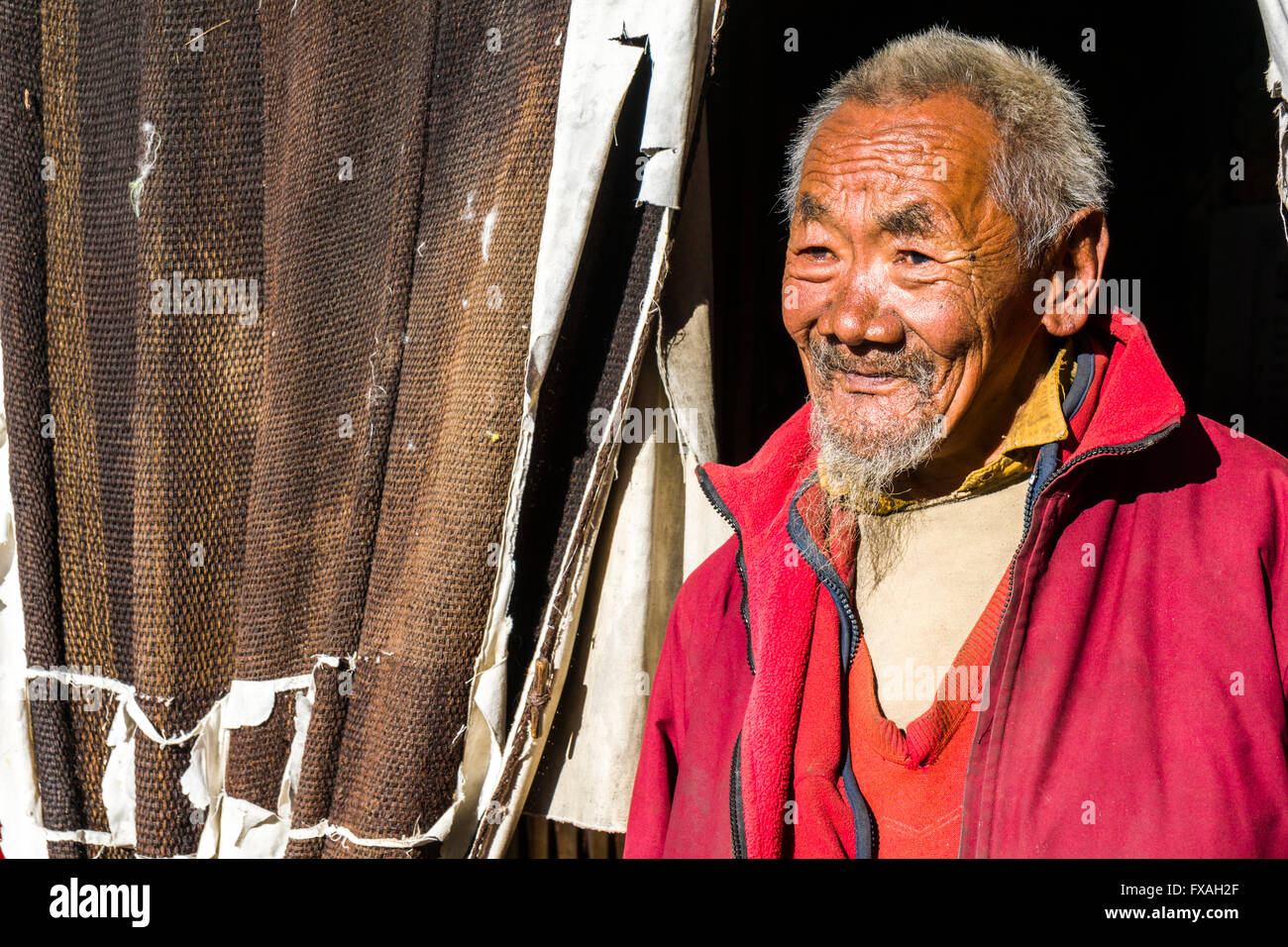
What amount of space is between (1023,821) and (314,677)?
99cm

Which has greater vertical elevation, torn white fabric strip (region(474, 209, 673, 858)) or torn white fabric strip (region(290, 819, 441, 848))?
torn white fabric strip (region(474, 209, 673, 858))

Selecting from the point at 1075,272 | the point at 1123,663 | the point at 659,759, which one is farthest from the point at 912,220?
the point at 659,759

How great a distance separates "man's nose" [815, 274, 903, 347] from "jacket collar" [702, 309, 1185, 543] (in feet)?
0.73

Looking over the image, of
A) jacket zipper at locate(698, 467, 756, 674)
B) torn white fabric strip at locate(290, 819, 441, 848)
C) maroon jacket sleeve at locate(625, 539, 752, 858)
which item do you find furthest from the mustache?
torn white fabric strip at locate(290, 819, 441, 848)

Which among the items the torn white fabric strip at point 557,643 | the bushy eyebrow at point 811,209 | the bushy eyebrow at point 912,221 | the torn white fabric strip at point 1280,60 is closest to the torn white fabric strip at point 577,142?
the torn white fabric strip at point 557,643

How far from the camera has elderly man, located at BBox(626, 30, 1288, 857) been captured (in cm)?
118

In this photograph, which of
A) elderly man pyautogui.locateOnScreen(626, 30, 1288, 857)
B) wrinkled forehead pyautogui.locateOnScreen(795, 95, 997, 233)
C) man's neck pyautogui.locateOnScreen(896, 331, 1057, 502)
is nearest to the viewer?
elderly man pyautogui.locateOnScreen(626, 30, 1288, 857)

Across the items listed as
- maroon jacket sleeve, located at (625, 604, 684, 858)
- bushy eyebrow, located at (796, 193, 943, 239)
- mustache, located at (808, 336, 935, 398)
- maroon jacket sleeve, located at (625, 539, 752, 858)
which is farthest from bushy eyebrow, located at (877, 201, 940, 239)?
maroon jacket sleeve, located at (625, 604, 684, 858)

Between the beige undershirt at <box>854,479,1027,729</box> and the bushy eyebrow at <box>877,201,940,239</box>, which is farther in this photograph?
the beige undershirt at <box>854,479,1027,729</box>

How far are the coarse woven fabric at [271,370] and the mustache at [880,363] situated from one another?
0.41m

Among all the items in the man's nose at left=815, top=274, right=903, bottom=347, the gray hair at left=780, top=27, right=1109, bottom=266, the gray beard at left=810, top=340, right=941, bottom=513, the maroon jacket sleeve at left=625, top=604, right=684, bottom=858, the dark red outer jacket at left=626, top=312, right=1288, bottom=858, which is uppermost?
the gray hair at left=780, top=27, right=1109, bottom=266

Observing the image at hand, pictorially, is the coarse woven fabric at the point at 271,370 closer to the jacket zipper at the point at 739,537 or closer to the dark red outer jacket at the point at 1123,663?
the jacket zipper at the point at 739,537

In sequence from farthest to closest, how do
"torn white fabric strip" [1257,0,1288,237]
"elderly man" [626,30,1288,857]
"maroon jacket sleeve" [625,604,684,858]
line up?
1. "maroon jacket sleeve" [625,604,684,858]
2. "elderly man" [626,30,1288,857]
3. "torn white fabric strip" [1257,0,1288,237]

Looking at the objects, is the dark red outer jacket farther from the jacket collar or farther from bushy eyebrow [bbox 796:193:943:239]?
bushy eyebrow [bbox 796:193:943:239]
